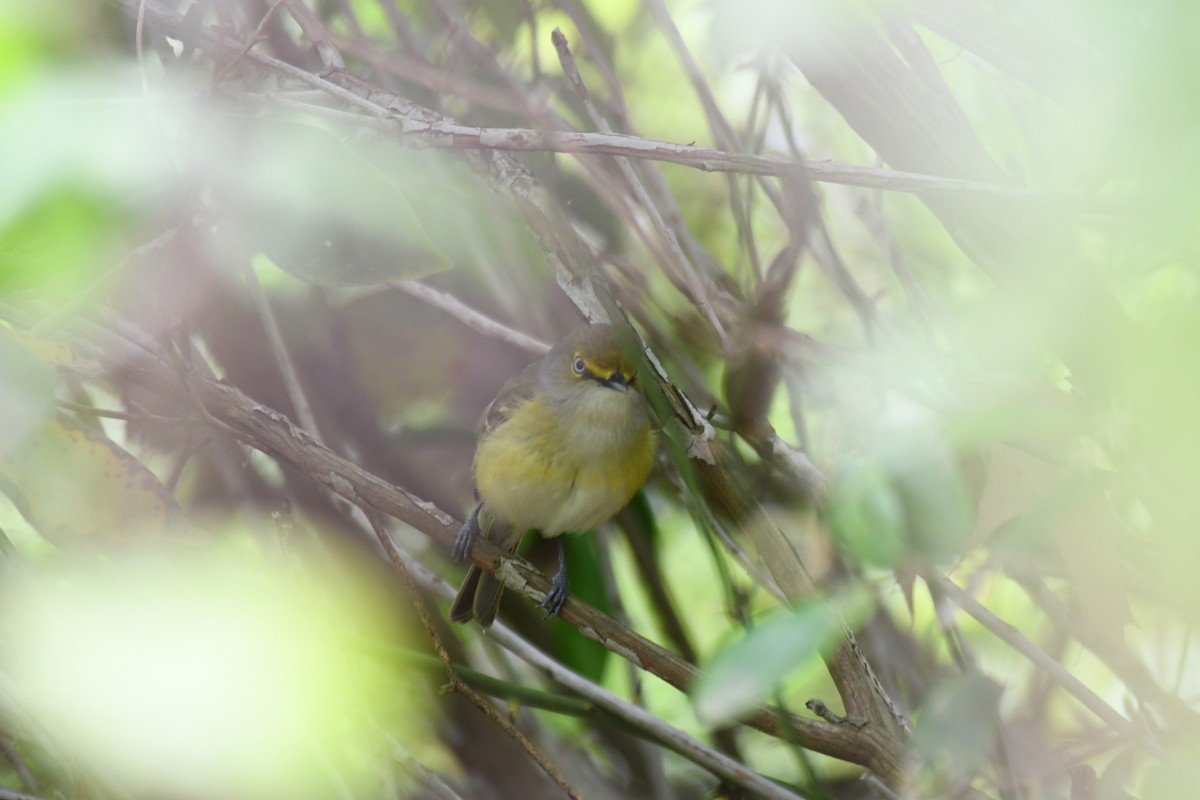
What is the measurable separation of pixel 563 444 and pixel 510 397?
17 cm

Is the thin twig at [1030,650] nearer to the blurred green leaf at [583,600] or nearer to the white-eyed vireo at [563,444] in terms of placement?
the blurred green leaf at [583,600]

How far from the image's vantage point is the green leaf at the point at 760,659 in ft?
2.74

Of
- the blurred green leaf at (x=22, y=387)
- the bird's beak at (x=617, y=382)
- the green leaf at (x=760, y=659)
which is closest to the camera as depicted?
the green leaf at (x=760, y=659)

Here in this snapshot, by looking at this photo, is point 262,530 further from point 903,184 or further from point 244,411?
point 903,184

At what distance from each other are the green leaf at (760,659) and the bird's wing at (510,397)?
56.9 inches

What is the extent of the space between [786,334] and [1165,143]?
111cm

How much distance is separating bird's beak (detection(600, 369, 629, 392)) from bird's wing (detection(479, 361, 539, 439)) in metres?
0.17

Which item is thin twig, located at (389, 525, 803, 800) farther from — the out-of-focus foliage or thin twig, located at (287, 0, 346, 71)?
thin twig, located at (287, 0, 346, 71)

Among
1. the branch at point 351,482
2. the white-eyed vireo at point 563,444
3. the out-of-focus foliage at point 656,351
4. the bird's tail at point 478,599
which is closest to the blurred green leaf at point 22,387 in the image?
the out-of-focus foliage at point 656,351

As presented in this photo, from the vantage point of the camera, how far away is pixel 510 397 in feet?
7.79

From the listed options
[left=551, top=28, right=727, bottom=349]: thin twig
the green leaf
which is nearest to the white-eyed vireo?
[left=551, top=28, right=727, bottom=349]: thin twig

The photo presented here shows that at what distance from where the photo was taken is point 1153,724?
1.04 metres

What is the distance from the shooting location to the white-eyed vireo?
2229 mm

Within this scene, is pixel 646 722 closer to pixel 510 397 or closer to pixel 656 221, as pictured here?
pixel 656 221
